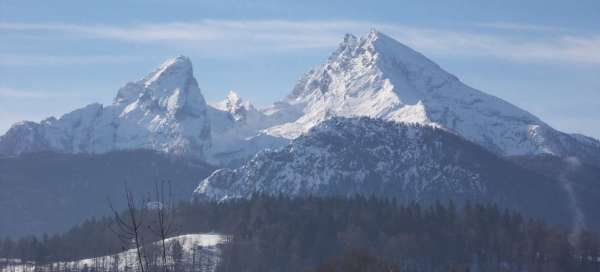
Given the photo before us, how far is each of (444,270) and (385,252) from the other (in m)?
A: 11.1

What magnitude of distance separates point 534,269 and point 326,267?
255 feet

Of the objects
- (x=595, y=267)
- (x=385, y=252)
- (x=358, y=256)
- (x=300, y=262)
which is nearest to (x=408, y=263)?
(x=385, y=252)

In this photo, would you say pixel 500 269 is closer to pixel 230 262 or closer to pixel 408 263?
pixel 408 263

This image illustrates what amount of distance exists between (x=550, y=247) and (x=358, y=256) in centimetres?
7870

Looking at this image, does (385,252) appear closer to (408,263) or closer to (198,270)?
(408,263)

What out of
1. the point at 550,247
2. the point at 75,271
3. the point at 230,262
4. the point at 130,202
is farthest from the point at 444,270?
the point at 130,202

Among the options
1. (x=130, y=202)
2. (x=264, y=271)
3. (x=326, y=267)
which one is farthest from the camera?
(x=264, y=271)

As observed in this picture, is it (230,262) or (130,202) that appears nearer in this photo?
(130,202)

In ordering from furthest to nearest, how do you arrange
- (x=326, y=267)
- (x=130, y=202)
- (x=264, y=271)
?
(x=264, y=271), (x=326, y=267), (x=130, y=202)

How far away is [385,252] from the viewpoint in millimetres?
199000

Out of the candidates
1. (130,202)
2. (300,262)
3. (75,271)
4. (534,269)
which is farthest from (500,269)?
(130,202)

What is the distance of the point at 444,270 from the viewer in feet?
633

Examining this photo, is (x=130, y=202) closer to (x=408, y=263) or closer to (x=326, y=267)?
(x=326, y=267)

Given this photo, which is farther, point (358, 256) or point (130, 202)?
point (358, 256)
